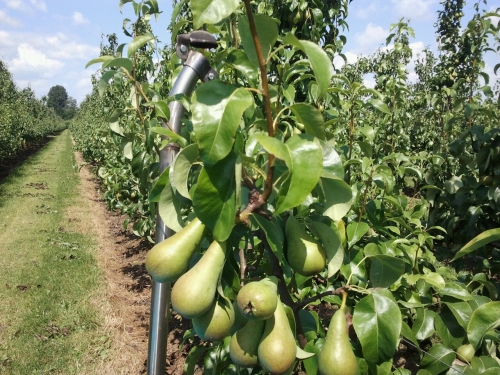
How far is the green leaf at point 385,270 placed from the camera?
100 cm

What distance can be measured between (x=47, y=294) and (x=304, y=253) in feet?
16.1

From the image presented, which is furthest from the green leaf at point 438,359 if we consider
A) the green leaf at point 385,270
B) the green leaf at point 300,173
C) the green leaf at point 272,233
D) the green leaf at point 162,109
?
the green leaf at point 162,109

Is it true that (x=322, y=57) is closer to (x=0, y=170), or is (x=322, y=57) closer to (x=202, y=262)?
(x=202, y=262)

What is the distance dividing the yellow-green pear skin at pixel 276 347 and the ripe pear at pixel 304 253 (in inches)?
4.7

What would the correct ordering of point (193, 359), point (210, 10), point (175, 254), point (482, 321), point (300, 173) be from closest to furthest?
point (210, 10) < point (300, 173) < point (175, 254) < point (482, 321) < point (193, 359)

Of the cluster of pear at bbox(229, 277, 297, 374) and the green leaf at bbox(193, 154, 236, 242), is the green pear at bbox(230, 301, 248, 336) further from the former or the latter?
the green leaf at bbox(193, 154, 236, 242)

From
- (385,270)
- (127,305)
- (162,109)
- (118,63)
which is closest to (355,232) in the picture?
(385,270)

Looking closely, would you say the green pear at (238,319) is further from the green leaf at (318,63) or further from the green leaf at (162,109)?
the green leaf at (162,109)

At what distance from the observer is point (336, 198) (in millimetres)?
844

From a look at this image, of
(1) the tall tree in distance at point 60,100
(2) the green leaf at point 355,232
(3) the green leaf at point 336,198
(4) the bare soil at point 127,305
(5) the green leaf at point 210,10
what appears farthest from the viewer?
(1) the tall tree in distance at point 60,100

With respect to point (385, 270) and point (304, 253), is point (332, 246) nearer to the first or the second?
point (304, 253)

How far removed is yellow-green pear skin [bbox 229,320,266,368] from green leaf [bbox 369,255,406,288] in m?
Result: 0.36

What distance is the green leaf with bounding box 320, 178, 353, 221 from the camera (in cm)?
83

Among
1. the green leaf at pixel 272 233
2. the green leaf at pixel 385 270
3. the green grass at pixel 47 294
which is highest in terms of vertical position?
the green leaf at pixel 272 233
